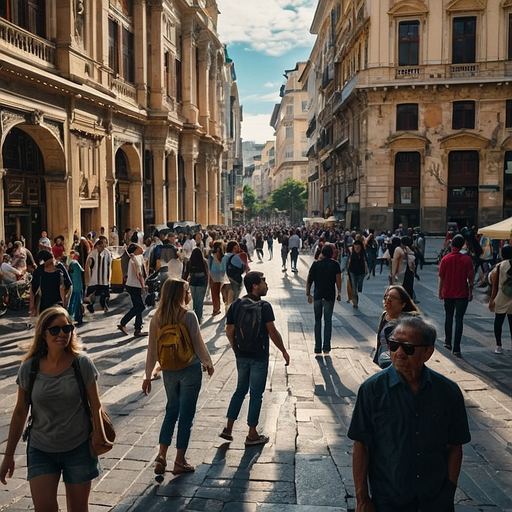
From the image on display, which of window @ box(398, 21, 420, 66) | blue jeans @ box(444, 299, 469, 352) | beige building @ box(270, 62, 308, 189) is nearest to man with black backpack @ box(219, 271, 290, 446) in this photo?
blue jeans @ box(444, 299, 469, 352)

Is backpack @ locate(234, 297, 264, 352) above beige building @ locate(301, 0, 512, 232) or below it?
below

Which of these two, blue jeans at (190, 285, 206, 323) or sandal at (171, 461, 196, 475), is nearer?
sandal at (171, 461, 196, 475)

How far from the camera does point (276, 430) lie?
227 inches

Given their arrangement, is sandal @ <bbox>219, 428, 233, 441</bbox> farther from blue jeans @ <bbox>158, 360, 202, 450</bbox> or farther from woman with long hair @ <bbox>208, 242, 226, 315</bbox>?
woman with long hair @ <bbox>208, 242, 226, 315</bbox>

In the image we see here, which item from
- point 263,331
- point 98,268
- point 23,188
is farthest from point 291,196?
point 263,331

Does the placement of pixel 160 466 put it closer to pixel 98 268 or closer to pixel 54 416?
pixel 54 416

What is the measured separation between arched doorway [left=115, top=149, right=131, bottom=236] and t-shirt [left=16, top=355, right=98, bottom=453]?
941 inches

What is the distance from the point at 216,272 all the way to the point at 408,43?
2569 cm

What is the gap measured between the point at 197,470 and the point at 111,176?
19398 millimetres

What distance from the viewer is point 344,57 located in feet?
135

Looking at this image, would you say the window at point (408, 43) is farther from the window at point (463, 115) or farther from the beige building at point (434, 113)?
the window at point (463, 115)

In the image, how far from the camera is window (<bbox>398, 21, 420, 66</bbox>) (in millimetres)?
32906

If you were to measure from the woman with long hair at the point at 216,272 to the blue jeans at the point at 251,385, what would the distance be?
7014 mm

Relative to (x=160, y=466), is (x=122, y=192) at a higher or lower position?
higher
